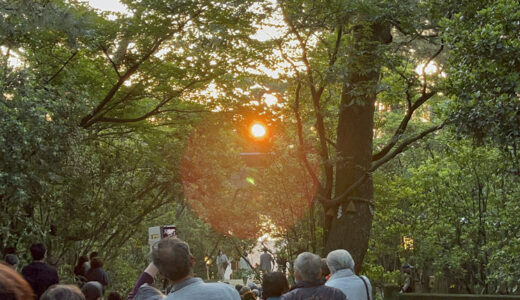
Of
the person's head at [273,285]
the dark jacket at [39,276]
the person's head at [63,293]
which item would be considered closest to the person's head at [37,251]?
the dark jacket at [39,276]

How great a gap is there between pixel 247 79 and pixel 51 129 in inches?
223

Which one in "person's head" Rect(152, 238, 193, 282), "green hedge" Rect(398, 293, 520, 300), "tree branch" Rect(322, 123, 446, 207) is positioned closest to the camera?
"person's head" Rect(152, 238, 193, 282)

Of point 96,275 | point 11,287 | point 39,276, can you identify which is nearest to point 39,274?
point 39,276

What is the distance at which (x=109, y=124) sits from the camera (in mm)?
19359

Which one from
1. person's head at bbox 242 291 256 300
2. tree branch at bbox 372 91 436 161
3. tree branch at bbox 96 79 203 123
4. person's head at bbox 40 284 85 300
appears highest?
tree branch at bbox 96 79 203 123

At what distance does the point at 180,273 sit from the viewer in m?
4.25

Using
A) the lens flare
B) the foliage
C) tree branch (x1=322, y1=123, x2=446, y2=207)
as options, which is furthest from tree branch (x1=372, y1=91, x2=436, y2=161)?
the foliage

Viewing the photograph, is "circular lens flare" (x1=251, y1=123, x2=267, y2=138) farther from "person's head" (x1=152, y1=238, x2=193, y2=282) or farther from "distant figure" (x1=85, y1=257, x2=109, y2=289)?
"person's head" (x1=152, y1=238, x2=193, y2=282)

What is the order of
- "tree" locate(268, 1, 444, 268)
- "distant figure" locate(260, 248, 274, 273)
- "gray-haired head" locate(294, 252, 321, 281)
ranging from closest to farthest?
1. "gray-haired head" locate(294, 252, 321, 281)
2. "tree" locate(268, 1, 444, 268)
3. "distant figure" locate(260, 248, 274, 273)

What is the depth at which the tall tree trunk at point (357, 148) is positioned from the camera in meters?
15.5

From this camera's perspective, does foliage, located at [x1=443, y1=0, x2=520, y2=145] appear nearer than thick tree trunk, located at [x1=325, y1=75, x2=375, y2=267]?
Yes

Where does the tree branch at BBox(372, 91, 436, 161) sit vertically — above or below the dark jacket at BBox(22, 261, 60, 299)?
above

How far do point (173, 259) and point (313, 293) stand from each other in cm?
181

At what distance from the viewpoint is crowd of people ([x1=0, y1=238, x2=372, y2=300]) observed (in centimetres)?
371
